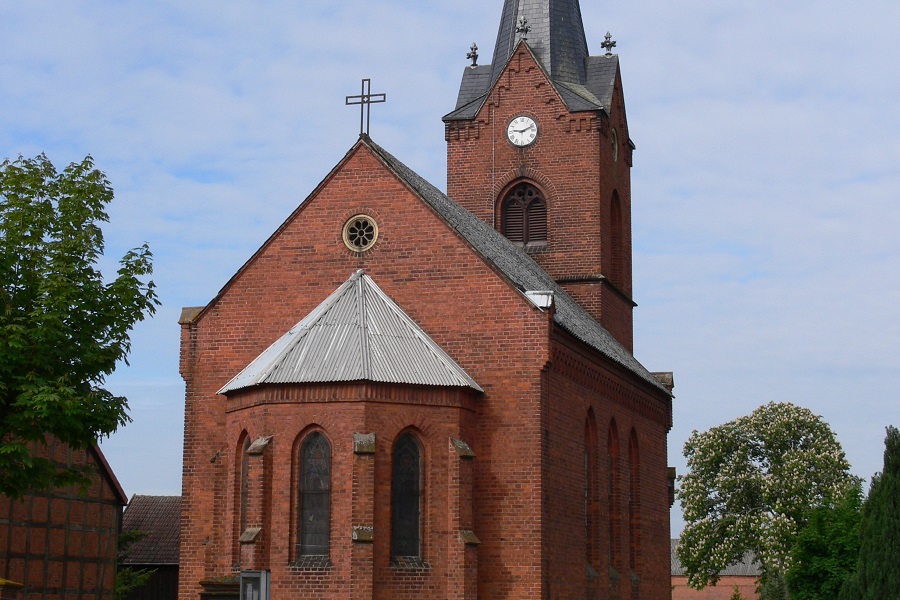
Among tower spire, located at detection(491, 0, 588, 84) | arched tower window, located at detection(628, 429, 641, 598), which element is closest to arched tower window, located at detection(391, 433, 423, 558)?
arched tower window, located at detection(628, 429, 641, 598)

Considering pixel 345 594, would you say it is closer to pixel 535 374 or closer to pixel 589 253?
pixel 535 374

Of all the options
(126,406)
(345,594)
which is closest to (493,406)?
(345,594)

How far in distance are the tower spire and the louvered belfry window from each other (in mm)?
3965

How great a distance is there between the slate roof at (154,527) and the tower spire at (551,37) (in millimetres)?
19107

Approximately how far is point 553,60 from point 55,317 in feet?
81.8

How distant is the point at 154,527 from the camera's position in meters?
44.8

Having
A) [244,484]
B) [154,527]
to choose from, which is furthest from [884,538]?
[154,527]

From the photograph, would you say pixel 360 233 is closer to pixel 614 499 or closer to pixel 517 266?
pixel 517 266

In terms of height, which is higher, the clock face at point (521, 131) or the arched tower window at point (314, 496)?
the clock face at point (521, 131)

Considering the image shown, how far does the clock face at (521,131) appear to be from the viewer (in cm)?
4091

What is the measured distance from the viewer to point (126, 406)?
2198 cm

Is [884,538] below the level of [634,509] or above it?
below

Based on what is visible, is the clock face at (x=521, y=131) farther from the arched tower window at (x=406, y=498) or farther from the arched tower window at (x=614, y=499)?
the arched tower window at (x=406, y=498)

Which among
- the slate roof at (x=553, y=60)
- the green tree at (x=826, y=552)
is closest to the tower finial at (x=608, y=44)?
the slate roof at (x=553, y=60)
